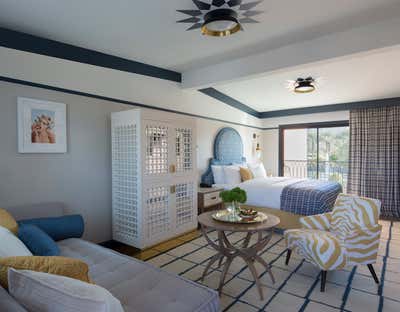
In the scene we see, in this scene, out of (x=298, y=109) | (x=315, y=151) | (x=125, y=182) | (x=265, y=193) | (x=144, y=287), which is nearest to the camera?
(x=144, y=287)

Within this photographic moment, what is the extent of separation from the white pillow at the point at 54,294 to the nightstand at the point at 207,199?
341 cm

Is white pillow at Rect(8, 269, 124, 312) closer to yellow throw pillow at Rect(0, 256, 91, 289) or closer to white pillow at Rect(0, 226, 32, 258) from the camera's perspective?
yellow throw pillow at Rect(0, 256, 91, 289)

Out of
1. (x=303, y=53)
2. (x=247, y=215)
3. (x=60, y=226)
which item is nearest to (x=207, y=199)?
(x=247, y=215)

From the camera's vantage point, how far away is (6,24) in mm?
2617

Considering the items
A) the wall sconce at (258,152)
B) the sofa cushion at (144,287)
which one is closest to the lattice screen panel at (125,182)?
the sofa cushion at (144,287)

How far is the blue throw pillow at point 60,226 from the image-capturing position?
2.48 meters

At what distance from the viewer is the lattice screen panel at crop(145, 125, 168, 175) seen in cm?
338

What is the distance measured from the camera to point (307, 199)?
3828mm

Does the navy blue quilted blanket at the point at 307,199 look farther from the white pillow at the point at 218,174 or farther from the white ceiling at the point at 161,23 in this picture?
the white ceiling at the point at 161,23

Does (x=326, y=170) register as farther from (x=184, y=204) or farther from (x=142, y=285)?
(x=142, y=285)

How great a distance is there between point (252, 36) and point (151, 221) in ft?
8.82

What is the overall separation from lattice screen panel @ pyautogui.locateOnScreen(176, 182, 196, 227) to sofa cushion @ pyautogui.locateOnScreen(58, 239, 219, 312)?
1761 millimetres

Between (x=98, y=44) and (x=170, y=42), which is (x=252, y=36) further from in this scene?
(x=98, y=44)

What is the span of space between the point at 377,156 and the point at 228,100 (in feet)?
11.3
